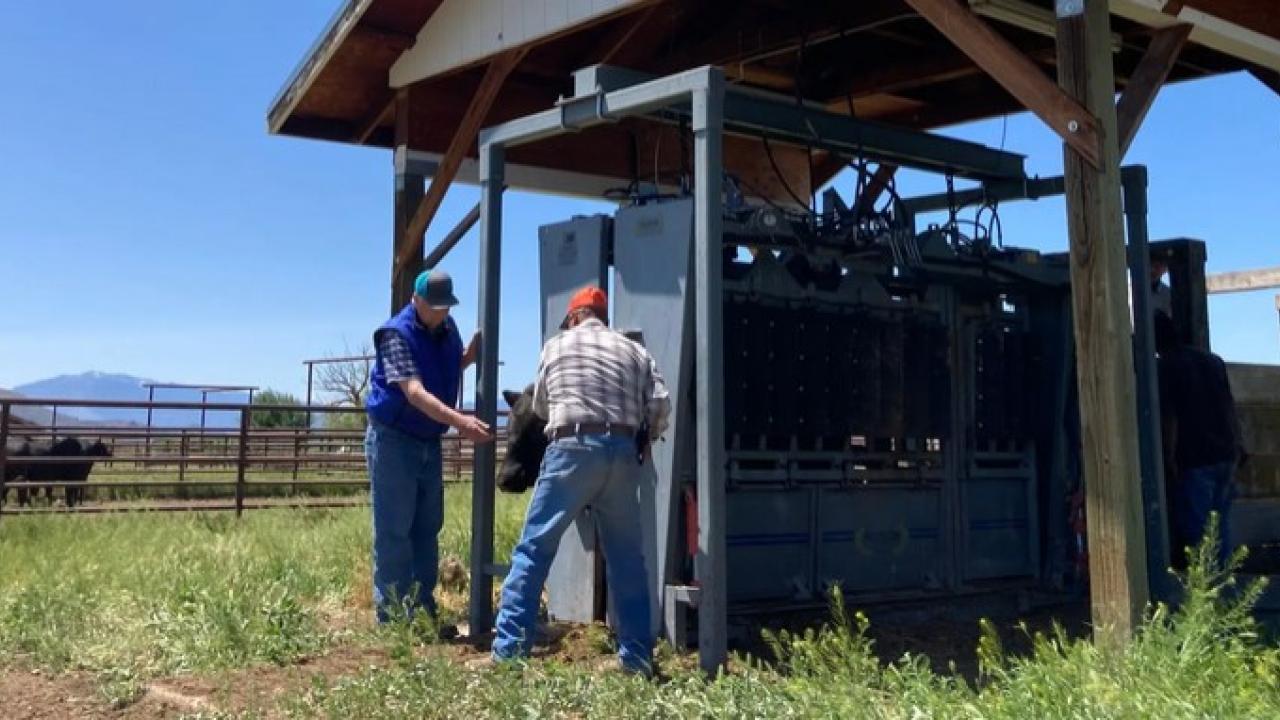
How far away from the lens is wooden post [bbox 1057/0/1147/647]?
537 cm

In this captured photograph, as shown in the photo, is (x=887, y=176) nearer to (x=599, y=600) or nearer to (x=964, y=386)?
(x=964, y=386)

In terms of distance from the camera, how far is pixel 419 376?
6.75 metres

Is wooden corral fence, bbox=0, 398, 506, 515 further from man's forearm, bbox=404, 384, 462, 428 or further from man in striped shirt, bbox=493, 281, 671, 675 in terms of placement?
man in striped shirt, bbox=493, 281, 671, 675

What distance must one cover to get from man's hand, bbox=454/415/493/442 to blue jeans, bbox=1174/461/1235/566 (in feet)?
13.9

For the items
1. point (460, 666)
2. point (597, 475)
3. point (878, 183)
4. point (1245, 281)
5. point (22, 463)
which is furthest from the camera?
point (22, 463)

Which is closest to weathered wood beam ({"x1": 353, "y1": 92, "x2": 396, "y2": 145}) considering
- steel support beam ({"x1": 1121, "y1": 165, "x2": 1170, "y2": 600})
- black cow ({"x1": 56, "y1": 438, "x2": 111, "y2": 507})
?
steel support beam ({"x1": 1121, "y1": 165, "x2": 1170, "y2": 600})

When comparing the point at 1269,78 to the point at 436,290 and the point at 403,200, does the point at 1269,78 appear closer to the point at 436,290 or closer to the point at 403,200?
the point at 436,290

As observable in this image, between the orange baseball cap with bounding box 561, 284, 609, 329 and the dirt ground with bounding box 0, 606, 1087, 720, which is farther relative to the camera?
the orange baseball cap with bounding box 561, 284, 609, 329

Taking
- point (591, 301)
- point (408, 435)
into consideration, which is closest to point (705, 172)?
point (591, 301)

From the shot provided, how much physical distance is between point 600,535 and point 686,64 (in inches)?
200

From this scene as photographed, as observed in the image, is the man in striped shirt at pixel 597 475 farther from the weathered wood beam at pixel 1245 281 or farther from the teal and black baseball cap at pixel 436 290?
the weathered wood beam at pixel 1245 281

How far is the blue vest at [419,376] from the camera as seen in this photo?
22.2 ft

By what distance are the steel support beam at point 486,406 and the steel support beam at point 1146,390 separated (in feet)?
11.8

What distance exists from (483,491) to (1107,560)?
10.9ft
